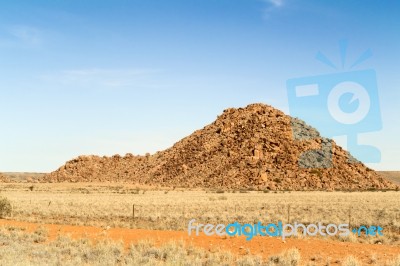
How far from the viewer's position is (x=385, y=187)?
95.1 metres

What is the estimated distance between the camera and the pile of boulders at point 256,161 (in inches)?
3556

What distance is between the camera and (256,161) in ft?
315

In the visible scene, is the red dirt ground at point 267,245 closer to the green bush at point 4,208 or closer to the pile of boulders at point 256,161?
the green bush at point 4,208

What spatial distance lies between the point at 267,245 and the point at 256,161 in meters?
78.1

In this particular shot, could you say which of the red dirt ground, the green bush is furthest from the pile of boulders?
the red dirt ground

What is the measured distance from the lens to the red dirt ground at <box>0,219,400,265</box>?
1628 cm

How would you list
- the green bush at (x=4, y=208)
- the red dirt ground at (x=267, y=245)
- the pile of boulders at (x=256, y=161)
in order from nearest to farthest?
the red dirt ground at (x=267, y=245) < the green bush at (x=4, y=208) < the pile of boulders at (x=256, y=161)

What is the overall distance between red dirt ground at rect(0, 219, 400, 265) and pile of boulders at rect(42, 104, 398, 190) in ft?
212

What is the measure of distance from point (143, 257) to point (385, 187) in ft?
291

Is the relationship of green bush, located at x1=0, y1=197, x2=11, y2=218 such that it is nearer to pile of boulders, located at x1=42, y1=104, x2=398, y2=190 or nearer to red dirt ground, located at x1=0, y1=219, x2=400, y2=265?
red dirt ground, located at x1=0, y1=219, x2=400, y2=265

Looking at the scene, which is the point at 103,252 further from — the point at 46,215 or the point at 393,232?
the point at 46,215

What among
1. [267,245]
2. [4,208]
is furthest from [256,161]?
[267,245]

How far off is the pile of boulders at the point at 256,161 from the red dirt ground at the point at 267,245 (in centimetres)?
6460

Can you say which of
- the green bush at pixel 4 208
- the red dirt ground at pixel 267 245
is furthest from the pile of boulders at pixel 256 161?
the red dirt ground at pixel 267 245
